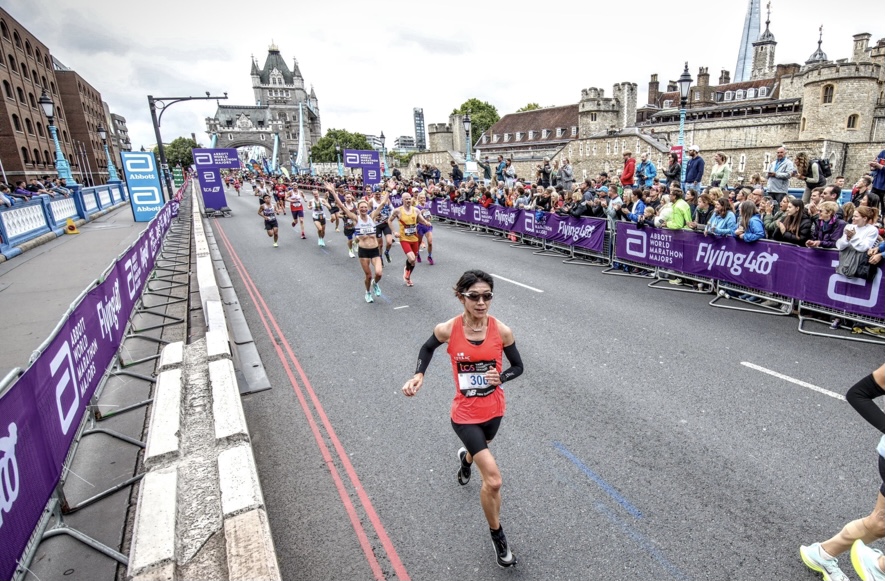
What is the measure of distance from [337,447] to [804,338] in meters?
7.53

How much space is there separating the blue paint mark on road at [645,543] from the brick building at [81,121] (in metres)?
73.9

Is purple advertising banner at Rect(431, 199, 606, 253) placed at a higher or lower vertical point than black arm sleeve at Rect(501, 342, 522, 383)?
lower

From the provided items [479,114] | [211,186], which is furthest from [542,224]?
[479,114]

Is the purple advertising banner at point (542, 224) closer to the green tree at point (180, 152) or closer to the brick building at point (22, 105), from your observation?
the brick building at point (22, 105)

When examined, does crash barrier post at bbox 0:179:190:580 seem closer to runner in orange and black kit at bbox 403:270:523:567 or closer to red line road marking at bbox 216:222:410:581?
red line road marking at bbox 216:222:410:581

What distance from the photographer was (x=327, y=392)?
20.5ft

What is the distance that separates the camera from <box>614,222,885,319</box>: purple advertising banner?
7565mm

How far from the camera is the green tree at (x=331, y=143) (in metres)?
128

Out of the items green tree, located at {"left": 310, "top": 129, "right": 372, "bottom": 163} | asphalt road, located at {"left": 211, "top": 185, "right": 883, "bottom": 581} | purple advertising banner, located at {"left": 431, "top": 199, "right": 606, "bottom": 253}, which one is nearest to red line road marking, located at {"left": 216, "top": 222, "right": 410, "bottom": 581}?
asphalt road, located at {"left": 211, "top": 185, "right": 883, "bottom": 581}

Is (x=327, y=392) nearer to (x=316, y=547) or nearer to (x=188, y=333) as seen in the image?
(x=316, y=547)

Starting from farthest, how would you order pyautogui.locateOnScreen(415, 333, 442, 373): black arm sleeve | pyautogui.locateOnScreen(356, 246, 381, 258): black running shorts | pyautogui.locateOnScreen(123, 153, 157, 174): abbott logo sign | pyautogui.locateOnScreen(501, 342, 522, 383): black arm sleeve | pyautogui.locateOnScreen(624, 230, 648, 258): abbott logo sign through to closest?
1. pyautogui.locateOnScreen(123, 153, 157, 174): abbott logo sign
2. pyautogui.locateOnScreen(624, 230, 648, 258): abbott logo sign
3. pyautogui.locateOnScreen(356, 246, 381, 258): black running shorts
4. pyautogui.locateOnScreen(415, 333, 442, 373): black arm sleeve
5. pyautogui.locateOnScreen(501, 342, 522, 383): black arm sleeve

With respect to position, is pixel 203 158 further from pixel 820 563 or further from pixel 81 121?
pixel 81 121

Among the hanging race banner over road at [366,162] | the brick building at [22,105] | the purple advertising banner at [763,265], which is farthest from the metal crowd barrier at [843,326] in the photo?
the brick building at [22,105]

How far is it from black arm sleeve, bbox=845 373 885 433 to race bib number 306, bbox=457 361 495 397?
227 centimetres
